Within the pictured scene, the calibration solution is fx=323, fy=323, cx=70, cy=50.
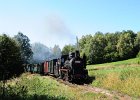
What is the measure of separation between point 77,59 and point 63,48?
118583mm

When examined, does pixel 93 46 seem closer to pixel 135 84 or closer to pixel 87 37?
pixel 87 37

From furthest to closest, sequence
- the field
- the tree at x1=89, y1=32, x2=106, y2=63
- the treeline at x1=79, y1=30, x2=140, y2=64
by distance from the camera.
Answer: the tree at x1=89, y1=32, x2=106, y2=63 → the treeline at x1=79, y1=30, x2=140, y2=64 → the field

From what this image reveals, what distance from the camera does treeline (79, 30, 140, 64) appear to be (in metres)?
103

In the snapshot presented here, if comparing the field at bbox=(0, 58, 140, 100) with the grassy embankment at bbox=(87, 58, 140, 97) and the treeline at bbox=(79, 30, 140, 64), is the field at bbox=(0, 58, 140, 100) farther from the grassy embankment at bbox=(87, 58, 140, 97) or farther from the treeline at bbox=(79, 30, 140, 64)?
the treeline at bbox=(79, 30, 140, 64)

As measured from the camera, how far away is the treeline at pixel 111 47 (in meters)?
103

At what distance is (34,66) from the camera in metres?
70.9

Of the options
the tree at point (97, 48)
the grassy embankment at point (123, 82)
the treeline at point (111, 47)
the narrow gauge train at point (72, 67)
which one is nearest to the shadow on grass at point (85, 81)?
the narrow gauge train at point (72, 67)

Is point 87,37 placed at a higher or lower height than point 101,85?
higher

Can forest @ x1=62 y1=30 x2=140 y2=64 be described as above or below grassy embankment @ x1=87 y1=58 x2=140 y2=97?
above

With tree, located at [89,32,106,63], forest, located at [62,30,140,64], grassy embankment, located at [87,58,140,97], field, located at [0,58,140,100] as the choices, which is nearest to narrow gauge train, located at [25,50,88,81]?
field, located at [0,58,140,100]

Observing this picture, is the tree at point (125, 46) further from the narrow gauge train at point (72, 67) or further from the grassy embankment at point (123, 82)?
the grassy embankment at point (123, 82)

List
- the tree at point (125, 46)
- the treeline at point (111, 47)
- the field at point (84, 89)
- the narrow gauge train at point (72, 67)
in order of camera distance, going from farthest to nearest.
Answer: the treeline at point (111, 47) → the tree at point (125, 46) → the narrow gauge train at point (72, 67) → the field at point (84, 89)

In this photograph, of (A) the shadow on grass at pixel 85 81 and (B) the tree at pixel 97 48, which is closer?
(A) the shadow on grass at pixel 85 81

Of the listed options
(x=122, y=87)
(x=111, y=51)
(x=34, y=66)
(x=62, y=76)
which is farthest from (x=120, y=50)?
(x=122, y=87)
